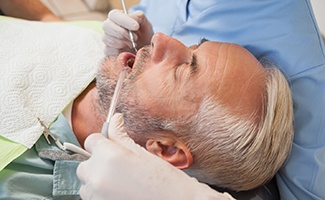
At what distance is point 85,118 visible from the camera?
1160mm

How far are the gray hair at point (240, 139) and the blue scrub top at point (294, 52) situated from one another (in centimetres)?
6

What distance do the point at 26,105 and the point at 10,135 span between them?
110 mm

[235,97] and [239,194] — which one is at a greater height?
[235,97]

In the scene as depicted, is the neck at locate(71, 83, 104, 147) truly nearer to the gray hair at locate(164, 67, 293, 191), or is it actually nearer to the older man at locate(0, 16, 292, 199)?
the older man at locate(0, 16, 292, 199)

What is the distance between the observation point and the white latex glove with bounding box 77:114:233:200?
784 mm

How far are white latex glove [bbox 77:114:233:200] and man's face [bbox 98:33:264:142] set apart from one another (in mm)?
215

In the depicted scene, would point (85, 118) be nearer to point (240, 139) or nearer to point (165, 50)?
point (165, 50)

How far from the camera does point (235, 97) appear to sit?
3.31ft

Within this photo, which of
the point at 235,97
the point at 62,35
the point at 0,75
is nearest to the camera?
the point at 235,97

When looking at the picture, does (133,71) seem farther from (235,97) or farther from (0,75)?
(0,75)

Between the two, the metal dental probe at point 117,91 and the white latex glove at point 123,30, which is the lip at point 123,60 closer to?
the metal dental probe at point 117,91

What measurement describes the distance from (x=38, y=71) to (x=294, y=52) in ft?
2.44

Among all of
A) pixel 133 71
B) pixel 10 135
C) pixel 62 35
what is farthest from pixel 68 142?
pixel 62 35

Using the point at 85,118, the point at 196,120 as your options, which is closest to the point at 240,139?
the point at 196,120
